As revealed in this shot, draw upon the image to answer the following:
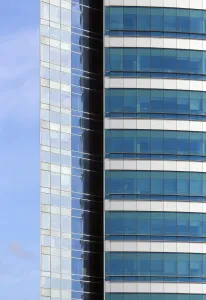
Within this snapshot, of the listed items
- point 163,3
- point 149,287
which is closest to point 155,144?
point 149,287

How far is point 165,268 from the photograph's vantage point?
9638cm

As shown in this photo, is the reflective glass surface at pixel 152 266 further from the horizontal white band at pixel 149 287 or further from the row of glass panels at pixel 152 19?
the row of glass panels at pixel 152 19

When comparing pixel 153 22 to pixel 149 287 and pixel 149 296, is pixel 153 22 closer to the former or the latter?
pixel 149 287

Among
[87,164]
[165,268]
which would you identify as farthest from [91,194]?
[165,268]

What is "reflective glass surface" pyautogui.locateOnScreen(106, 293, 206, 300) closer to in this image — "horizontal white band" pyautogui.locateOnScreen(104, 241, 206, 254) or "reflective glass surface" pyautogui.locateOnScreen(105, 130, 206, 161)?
"horizontal white band" pyautogui.locateOnScreen(104, 241, 206, 254)

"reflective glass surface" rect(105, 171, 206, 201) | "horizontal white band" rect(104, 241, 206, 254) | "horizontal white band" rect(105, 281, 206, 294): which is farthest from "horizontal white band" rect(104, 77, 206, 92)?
"horizontal white band" rect(105, 281, 206, 294)

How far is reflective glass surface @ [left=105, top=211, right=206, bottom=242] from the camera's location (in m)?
96.5

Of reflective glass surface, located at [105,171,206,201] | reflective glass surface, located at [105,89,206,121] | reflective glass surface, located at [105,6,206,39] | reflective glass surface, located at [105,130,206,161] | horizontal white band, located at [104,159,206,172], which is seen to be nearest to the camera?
reflective glass surface, located at [105,171,206,201]

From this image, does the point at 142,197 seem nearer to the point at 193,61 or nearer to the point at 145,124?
the point at 145,124

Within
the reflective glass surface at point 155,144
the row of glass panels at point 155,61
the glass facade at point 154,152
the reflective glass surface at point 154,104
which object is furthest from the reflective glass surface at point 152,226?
the row of glass panels at point 155,61

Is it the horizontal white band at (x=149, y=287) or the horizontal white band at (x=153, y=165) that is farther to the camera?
the horizontal white band at (x=153, y=165)

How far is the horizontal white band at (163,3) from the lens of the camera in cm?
9894

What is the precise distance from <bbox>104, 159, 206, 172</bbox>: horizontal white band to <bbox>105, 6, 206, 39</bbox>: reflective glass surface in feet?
36.5

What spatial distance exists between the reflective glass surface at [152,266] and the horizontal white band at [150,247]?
1.11 feet
